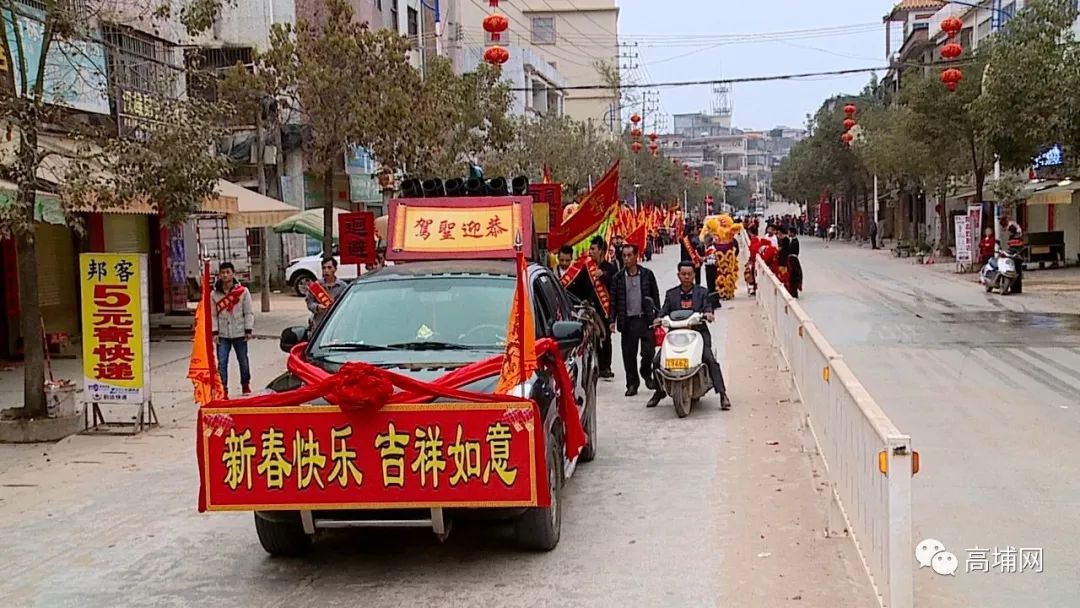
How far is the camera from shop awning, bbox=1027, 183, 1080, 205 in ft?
102

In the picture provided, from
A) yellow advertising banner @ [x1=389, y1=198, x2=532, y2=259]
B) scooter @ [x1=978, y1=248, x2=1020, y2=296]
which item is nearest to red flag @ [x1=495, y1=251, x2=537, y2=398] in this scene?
yellow advertising banner @ [x1=389, y1=198, x2=532, y2=259]

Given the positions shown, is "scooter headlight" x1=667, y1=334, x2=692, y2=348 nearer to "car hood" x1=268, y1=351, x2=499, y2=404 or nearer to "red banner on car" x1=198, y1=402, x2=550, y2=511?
"car hood" x1=268, y1=351, x2=499, y2=404

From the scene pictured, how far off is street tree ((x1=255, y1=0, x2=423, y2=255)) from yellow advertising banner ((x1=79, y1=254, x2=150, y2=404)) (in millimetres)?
8119

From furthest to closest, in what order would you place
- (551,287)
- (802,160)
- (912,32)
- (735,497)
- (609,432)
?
1. (802,160)
2. (912,32)
3. (609,432)
4. (551,287)
5. (735,497)

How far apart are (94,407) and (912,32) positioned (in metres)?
58.8

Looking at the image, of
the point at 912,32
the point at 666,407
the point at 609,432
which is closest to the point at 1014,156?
the point at 666,407

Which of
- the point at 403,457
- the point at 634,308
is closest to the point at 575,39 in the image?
the point at 634,308

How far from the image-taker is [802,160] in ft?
262

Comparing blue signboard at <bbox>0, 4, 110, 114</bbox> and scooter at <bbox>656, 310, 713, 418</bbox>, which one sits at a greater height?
blue signboard at <bbox>0, 4, 110, 114</bbox>

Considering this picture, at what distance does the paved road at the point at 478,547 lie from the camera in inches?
229

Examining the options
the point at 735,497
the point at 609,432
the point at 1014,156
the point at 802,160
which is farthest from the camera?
the point at 802,160

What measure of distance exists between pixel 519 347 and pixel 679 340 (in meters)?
5.13

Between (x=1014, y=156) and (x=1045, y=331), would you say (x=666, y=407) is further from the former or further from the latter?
(x=1014, y=156)

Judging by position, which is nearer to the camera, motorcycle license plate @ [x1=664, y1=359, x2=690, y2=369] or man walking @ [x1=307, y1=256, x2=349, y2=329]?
motorcycle license plate @ [x1=664, y1=359, x2=690, y2=369]
